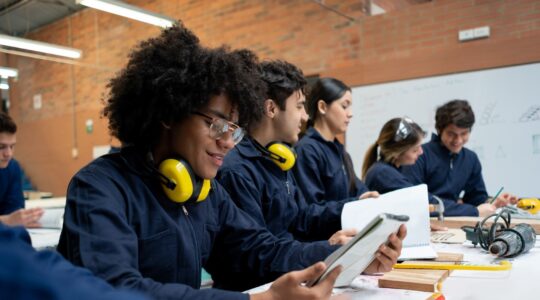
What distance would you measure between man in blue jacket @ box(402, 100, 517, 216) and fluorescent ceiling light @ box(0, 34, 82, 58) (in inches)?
153

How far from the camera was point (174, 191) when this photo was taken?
114cm

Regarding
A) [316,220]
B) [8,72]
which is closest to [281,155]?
[316,220]

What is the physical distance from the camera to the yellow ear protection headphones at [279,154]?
1.73 metres

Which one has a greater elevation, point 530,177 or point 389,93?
point 389,93

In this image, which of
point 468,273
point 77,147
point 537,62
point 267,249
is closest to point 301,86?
point 267,249

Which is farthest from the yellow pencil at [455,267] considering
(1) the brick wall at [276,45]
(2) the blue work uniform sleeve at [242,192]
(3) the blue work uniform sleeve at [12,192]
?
(3) the blue work uniform sleeve at [12,192]

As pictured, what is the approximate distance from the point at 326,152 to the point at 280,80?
594 millimetres

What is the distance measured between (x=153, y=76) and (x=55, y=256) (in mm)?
883

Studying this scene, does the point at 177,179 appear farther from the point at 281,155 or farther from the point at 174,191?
the point at 281,155

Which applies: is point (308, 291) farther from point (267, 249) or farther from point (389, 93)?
point (389, 93)

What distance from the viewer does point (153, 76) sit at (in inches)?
48.1

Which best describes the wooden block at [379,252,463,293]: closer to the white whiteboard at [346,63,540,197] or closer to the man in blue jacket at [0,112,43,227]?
the man in blue jacket at [0,112,43,227]

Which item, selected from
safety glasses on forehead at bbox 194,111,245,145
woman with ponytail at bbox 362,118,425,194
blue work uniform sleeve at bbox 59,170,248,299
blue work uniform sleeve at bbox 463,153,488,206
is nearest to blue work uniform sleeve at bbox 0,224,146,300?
blue work uniform sleeve at bbox 59,170,248,299

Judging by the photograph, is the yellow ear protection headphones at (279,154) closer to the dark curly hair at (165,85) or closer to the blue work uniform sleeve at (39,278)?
the dark curly hair at (165,85)
